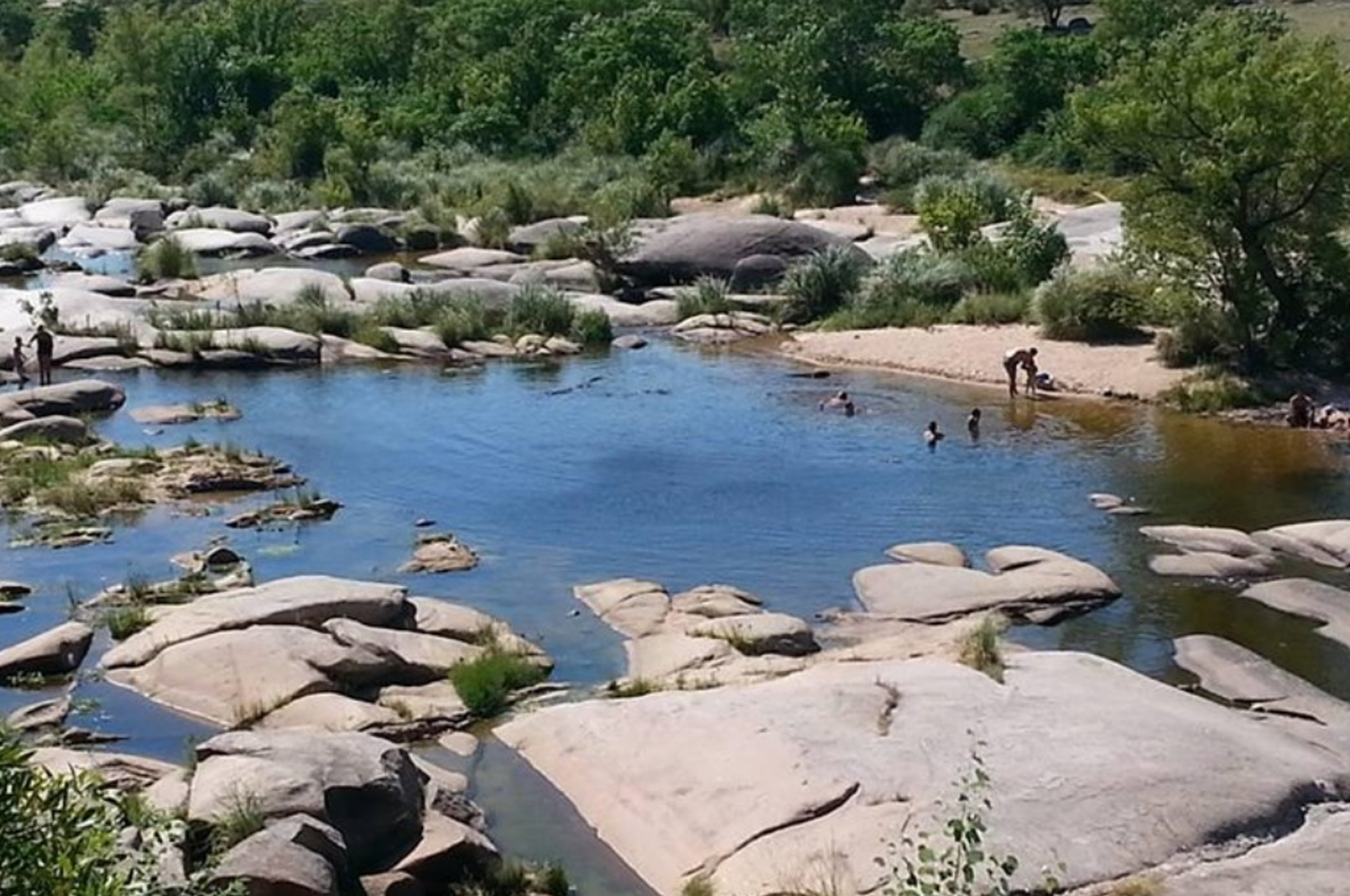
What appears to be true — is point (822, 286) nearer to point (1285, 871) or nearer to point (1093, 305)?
point (1093, 305)

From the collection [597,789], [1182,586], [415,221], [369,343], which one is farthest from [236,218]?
[597,789]

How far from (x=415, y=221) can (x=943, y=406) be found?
29.3m

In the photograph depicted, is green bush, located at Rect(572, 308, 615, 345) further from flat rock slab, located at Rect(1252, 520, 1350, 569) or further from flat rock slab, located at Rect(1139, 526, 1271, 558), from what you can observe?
flat rock slab, located at Rect(1252, 520, 1350, 569)

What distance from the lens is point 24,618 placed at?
2473 centimetres

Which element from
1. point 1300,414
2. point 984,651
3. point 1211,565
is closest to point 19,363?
point 1211,565

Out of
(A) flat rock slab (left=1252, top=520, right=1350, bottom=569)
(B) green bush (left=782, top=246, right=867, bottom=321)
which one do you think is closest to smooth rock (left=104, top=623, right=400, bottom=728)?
(A) flat rock slab (left=1252, top=520, right=1350, bottom=569)

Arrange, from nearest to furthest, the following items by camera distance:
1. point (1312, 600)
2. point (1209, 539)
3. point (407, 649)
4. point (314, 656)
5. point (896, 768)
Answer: point (896, 768) → point (314, 656) → point (407, 649) → point (1312, 600) → point (1209, 539)

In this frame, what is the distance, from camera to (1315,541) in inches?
1081

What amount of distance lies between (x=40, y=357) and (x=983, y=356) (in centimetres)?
2016

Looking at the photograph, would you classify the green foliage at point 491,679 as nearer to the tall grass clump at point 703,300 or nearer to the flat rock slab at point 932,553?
the flat rock slab at point 932,553

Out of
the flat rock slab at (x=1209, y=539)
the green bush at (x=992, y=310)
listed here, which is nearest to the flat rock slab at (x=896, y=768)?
the flat rock slab at (x=1209, y=539)

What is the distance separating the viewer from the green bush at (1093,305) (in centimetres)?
4128

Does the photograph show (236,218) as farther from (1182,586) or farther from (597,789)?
(597,789)

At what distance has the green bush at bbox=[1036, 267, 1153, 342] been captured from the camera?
41.3 meters
